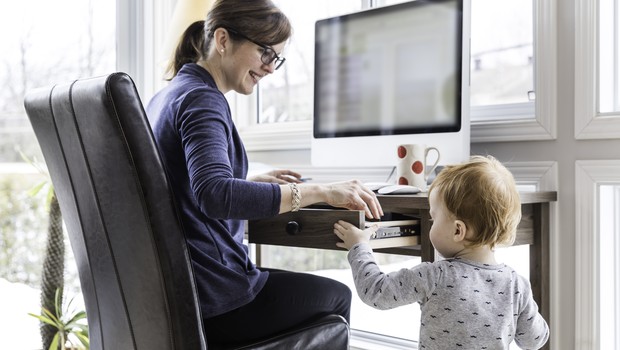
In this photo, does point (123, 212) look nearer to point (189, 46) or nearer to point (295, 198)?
point (295, 198)

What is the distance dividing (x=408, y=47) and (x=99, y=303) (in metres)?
1.14

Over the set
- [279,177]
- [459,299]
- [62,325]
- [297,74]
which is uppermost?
[297,74]

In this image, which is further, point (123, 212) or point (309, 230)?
point (309, 230)

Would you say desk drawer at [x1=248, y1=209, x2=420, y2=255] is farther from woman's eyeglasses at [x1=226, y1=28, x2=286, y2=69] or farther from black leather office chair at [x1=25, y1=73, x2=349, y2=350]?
woman's eyeglasses at [x1=226, y1=28, x2=286, y2=69]

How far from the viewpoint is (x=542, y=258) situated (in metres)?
1.98

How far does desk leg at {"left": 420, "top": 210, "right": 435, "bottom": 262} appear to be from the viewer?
1.63 meters

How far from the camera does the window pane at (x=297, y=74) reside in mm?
2932

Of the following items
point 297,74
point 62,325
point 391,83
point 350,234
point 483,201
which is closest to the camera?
point 483,201

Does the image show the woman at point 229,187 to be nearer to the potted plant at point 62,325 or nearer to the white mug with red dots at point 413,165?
the white mug with red dots at point 413,165

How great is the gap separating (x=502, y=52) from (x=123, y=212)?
4.60 ft

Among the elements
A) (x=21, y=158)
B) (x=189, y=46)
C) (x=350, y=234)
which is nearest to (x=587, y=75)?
(x=350, y=234)

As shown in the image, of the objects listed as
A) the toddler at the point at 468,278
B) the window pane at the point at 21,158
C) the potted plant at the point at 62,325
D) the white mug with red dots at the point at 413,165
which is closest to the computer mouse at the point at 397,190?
the white mug with red dots at the point at 413,165

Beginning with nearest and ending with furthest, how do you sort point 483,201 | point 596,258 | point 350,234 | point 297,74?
point 483,201, point 350,234, point 596,258, point 297,74

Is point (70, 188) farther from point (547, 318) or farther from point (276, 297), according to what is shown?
point (547, 318)
